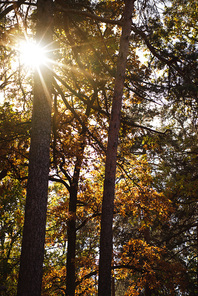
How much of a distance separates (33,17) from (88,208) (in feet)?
24.5

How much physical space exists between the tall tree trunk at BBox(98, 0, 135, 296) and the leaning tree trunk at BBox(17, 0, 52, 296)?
1.70 meters

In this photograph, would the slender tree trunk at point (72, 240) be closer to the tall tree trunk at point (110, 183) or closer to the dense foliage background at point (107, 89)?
the dense foliage background at point (107, 89)

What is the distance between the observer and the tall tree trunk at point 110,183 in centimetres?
567

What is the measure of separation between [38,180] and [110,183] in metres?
1.99

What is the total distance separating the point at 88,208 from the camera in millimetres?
10297

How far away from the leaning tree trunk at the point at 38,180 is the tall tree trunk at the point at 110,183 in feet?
5.57

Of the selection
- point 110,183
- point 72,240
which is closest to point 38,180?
point 110,183

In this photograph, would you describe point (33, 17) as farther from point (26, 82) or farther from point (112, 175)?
point (112, 175)

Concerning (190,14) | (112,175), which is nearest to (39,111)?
(112,175)

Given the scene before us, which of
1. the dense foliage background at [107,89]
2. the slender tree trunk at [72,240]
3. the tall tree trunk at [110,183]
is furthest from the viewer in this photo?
the slender tree trunk at [72,240]

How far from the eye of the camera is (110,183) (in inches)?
245

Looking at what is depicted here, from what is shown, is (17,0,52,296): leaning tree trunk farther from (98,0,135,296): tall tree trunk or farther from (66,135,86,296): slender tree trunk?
(66,135,86,296): slender tree trunk

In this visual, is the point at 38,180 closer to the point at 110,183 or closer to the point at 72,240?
the point at 110,183

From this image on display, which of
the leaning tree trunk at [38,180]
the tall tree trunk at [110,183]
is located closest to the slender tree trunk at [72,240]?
the tall tree trunk at [110,183]
